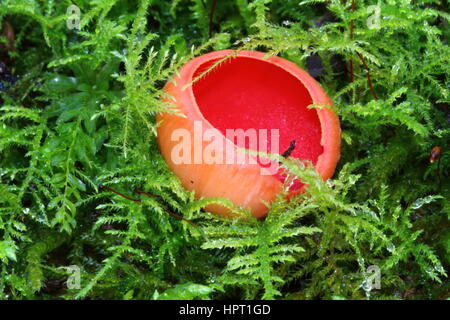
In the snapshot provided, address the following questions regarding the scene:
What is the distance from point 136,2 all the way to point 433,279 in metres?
1.22

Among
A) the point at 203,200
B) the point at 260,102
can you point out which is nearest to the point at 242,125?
the point at 260,102

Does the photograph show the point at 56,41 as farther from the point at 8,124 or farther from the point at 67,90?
the point at 8,124

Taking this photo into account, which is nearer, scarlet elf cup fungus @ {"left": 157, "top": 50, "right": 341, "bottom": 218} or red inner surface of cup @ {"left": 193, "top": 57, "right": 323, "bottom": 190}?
scarlet elf cup fungus @ {"left": 157, "top": 50, "right": 341, "bottom": 218}

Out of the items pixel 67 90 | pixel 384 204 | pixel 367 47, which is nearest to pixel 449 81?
pixel 367 47

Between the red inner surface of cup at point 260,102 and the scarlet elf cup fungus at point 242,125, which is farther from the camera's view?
the red inner surface of cup at point 260,102

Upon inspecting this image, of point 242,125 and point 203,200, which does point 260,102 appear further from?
point 203,200

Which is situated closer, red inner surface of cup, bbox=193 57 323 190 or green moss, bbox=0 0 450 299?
green moss, bbox=0 0 450 299

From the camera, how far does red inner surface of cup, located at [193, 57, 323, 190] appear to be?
1.54 metres

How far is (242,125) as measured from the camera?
166cm

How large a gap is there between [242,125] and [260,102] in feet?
0.30

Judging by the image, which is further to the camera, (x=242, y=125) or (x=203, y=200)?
(x=242, y=125)

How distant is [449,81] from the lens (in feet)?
4.92

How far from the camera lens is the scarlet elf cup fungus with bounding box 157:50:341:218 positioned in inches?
50.5

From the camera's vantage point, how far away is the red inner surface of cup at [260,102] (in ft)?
Result: 5.04
